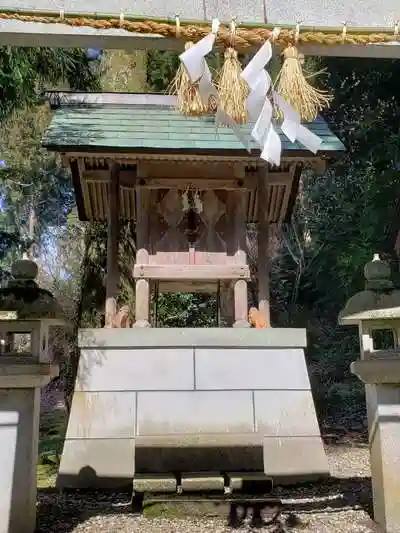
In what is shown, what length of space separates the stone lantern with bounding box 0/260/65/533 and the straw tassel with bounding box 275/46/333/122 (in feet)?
6.52

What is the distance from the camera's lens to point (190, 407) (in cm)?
520

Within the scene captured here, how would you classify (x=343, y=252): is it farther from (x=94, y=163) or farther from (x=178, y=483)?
(x=178, y=483)

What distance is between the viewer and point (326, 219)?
1329cm

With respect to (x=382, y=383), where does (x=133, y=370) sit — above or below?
above

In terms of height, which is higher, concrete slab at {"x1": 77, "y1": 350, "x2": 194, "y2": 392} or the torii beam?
the torii beam

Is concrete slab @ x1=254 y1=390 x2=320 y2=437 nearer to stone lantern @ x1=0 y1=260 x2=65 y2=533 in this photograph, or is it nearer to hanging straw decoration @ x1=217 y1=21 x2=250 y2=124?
stone lantern @ x1=0 y1=260 x2=65 y2=533

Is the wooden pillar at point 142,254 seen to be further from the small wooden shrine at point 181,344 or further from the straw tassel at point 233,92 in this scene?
the straw tassel at point 233,92

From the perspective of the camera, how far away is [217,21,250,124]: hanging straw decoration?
234 centimetres

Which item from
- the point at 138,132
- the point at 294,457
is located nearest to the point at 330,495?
the point at 294,457

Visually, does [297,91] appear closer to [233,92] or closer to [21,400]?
[233,92]

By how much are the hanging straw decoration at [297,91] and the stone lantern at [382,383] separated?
59.1 inches

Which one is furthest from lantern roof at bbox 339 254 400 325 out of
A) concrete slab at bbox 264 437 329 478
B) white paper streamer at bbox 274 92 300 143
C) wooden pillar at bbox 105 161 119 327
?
wooden pillar at bbox 105 161 119 327

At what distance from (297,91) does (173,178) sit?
3757mm

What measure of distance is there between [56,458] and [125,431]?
1.95 meters
